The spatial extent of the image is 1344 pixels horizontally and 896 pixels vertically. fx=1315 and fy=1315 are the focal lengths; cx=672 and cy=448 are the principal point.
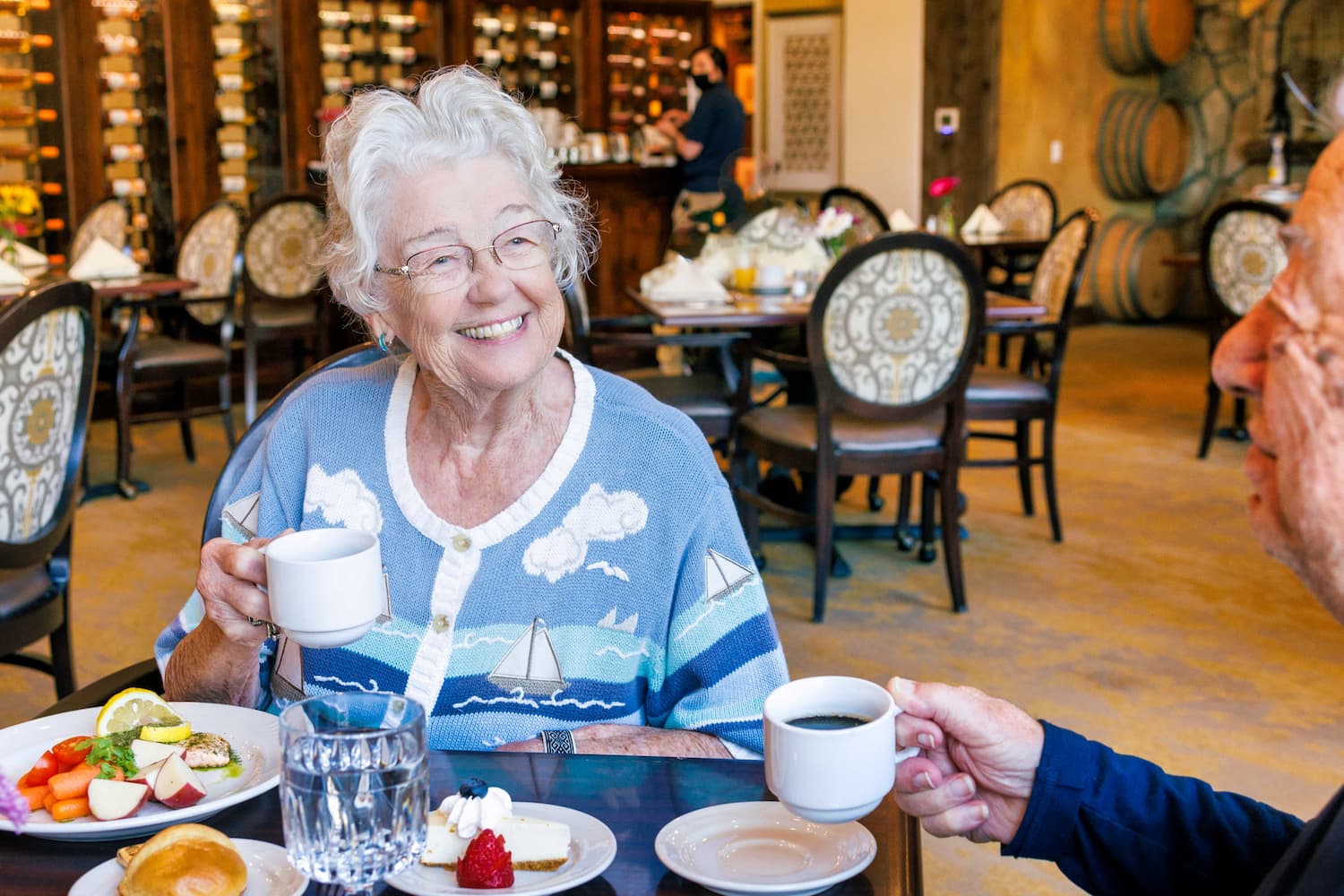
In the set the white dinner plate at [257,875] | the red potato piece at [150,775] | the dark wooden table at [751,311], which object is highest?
the dark wooden table at [751,311]

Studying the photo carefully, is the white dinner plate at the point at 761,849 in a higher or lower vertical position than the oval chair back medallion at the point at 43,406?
lower

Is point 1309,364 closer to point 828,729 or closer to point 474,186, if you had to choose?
point 828,729

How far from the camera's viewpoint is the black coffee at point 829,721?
3.17 feet

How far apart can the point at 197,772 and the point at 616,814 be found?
1.20 ft

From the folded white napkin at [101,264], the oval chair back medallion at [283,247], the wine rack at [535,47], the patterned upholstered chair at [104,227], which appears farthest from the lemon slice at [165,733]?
the wine rack at [535,47]

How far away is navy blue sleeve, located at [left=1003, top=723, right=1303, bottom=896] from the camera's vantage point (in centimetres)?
108

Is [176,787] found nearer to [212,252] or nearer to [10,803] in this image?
[10,803]

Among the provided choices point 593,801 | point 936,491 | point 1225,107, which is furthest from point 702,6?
point 593,801

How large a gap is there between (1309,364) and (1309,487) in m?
0.07

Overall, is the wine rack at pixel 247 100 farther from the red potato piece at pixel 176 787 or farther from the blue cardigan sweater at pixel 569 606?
the red potato piece at pixel 176 787

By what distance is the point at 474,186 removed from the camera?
1493 millimetres

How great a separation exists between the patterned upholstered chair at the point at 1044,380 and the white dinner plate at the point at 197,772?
3086 mm

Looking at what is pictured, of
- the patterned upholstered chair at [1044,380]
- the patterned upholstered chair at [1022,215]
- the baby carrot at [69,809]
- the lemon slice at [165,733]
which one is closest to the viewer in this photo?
the baby carrot at [69,809]

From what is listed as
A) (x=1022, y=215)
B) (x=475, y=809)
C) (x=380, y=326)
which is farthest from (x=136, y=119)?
(x=475, y=809)
